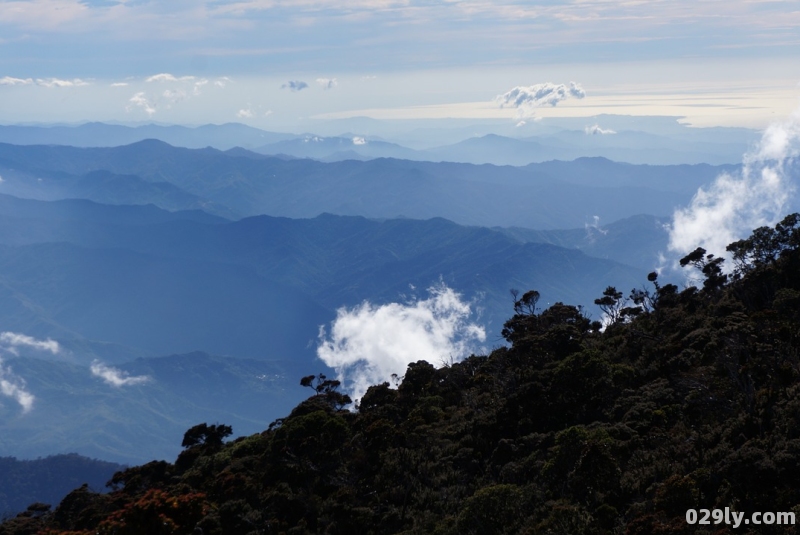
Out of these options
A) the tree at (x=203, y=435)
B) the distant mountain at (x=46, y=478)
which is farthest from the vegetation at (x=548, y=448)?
the distant mountain at (x=46, y=478)

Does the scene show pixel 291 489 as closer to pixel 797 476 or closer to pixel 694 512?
pixel 694 512

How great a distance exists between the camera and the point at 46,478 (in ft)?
544

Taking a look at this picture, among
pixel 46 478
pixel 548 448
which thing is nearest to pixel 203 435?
pixel 548 448

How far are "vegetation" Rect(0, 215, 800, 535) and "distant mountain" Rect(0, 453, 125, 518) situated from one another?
133746mm

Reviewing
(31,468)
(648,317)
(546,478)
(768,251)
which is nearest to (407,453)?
(546,478)

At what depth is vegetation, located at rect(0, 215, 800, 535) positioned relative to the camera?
67.2 ft

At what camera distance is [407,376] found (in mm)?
47469

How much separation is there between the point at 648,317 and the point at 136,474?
36924 millimetres

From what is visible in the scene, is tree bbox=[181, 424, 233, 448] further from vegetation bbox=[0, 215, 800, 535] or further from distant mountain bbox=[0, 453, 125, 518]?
distant mountain bbox=[0, 453, 125, 518]

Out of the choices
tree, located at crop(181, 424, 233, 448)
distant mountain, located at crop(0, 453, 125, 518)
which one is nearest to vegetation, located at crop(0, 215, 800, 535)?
tree, located at crop(181, 424, 233, 448)

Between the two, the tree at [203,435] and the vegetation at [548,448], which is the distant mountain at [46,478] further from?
the vegetation at [548,448]

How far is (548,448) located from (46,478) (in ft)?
566

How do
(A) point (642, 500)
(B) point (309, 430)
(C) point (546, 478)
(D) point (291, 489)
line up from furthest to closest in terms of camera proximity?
(B) point (309, 430), (D) point (291, 489), (C) point (546, 478), (A) point (642, 500)

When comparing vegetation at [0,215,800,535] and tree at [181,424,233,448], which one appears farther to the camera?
tree at [181,424,233,448]
